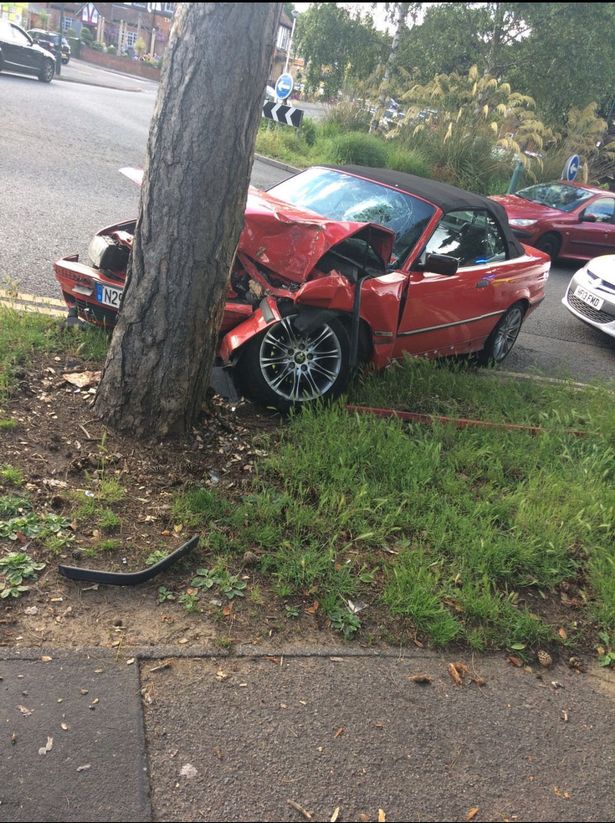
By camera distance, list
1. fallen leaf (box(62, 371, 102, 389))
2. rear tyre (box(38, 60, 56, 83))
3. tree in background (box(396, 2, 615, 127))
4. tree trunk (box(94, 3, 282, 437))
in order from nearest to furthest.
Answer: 1. tree trunk (box(94, 3, 282, 437))
2. fallen leaf (box(62, 371, 102, 389))
3. tree in background (box(396, 2, 615, 127))
4. rear tyre (box(38, 60, 56, 83))

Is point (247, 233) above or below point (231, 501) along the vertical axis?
above

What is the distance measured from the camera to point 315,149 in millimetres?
19234

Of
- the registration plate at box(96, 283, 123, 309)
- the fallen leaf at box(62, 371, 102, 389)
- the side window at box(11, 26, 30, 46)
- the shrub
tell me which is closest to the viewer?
the fallen leaf at box(62, 371, 102, 389)

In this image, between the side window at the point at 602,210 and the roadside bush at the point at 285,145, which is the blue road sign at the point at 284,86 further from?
A: the side window at the point at 602,210

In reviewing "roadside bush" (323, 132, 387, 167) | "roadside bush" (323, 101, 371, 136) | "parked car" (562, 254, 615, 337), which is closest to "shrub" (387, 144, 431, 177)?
"roadside bush" (323, 132, 387, 167)

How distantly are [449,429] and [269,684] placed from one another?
262 centimetres

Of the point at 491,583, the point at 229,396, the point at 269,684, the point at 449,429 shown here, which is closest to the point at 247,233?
the point at 229,396

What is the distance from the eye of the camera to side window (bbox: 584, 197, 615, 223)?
13320 mm

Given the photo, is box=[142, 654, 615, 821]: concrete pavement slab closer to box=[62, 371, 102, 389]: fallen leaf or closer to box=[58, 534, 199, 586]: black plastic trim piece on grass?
box=[58, 534, 199, 586]: black plastic trim piece on grass

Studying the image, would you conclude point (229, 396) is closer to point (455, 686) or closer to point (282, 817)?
point (455, 686)

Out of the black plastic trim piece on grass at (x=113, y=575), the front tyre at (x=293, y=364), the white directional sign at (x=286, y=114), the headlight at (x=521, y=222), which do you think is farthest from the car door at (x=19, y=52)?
the black plastic trim piece on grass at (x=113, y=575)

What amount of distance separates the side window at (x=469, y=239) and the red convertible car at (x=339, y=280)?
0.04 ft

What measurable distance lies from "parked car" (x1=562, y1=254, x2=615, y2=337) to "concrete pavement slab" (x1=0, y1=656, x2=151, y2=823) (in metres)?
7.20

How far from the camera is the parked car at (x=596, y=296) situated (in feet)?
27.2
